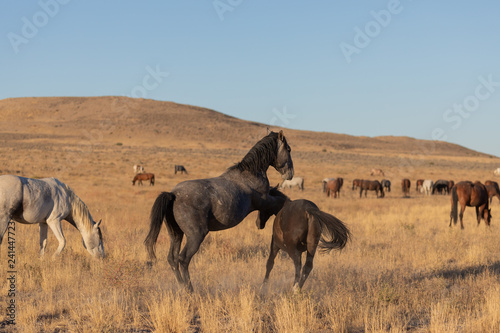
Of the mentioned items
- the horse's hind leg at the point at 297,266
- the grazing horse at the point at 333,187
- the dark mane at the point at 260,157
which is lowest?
the horse's hind leg at the point at 297,266

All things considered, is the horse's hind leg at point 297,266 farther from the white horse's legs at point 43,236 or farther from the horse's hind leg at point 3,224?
the white horse's legs at point 43,236

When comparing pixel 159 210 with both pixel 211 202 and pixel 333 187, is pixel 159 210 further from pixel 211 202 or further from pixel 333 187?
pixel 333 187

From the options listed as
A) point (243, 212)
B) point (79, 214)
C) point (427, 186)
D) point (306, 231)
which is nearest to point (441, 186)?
point (427, 186)

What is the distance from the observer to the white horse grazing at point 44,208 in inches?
320

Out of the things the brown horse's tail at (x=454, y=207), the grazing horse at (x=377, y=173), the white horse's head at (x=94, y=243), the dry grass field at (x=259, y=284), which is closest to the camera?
the dry grass field at (x=259, y=284)

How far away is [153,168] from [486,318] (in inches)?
1839

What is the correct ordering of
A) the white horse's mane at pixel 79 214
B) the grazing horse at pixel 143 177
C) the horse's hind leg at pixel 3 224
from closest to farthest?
1. the horse's hind leg at pixel 3 224
2. the white horse's mane at pixel 79 214
3. the grazing horse at pixel 143 177

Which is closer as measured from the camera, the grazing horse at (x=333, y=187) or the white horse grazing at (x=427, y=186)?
the grazing horse at (x=333, y=187)

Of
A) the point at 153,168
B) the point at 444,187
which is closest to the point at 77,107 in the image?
the point at 153,168

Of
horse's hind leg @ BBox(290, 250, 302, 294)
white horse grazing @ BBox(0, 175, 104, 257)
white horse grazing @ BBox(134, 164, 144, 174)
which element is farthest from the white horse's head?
white horse grazing @ BBox(134, 164, 144, 174)

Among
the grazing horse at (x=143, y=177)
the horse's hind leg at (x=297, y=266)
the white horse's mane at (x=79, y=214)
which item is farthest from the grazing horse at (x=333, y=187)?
the horse's hind leg at (x=297, y=266)

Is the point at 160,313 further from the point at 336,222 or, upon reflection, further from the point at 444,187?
the point at 444,187

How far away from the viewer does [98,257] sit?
951 cm

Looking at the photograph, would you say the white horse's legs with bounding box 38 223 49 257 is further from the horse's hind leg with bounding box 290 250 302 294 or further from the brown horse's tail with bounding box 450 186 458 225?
the brown horse's tail with bounding box 450 186 458 225
